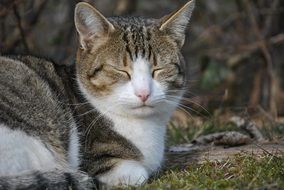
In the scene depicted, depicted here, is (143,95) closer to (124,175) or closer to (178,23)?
(124,175)

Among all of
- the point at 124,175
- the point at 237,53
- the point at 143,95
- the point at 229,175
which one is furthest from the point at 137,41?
the point at 237,53

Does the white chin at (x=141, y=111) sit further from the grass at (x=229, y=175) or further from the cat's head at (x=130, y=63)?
the grass at (x=229, y=175)

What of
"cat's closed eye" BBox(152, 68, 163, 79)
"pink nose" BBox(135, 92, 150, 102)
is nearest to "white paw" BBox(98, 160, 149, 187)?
"pink nose" BBox(135, 92, 150, 102)

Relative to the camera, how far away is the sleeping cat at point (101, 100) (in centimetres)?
429

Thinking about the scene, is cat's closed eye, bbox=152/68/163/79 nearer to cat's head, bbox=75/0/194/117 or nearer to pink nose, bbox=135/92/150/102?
cat's head, bbox=75/0/194/117

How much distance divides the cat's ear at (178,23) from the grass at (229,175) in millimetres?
1014

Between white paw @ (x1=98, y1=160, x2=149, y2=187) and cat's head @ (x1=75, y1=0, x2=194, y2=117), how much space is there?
1.33 feet

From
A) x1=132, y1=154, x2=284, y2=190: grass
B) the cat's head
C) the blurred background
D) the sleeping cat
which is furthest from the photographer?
the blurred background

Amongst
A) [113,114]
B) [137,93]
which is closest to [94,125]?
[113,114]

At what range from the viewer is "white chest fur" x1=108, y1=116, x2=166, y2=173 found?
4629 millimetres

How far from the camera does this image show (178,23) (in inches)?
191

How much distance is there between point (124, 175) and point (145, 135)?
0.44 meters

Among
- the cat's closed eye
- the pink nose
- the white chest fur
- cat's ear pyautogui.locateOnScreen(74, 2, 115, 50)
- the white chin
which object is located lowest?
the white chest fur

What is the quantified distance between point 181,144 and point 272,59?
139 inches
